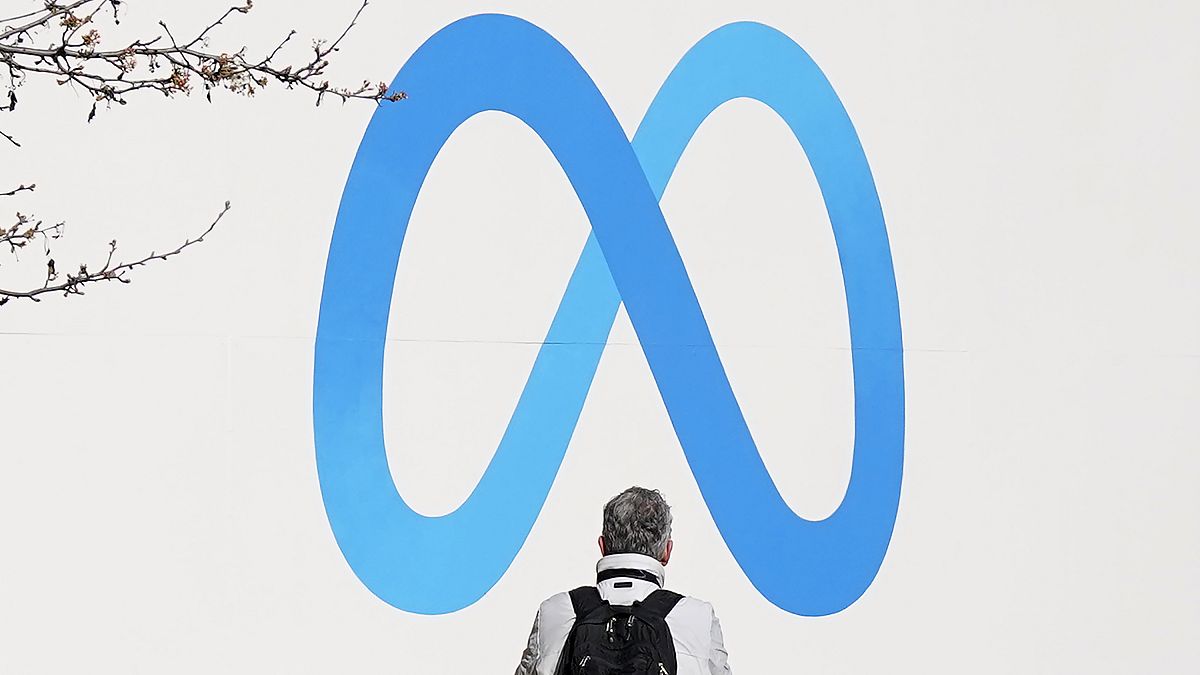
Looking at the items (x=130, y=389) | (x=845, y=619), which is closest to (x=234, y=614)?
(x=130, y=389)

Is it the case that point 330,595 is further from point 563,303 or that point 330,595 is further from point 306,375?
point 563,303

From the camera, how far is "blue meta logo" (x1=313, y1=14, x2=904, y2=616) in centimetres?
370

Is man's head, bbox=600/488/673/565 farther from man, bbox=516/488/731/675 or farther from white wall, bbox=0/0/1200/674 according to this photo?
white wall, bbox=0/0/1200/674

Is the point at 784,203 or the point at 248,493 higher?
the point at 784,203

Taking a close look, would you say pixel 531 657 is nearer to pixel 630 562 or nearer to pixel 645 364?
pixel 630 562

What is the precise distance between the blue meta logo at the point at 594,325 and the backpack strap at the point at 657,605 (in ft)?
3.96

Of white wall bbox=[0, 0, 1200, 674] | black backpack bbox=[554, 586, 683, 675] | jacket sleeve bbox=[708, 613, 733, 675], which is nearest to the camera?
black backpack bbox=[554, 586, 683, 675]

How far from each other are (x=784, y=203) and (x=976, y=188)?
0.77m

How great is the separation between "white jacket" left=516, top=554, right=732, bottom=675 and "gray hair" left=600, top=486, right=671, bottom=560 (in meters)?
0.03

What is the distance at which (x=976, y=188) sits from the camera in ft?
15.9

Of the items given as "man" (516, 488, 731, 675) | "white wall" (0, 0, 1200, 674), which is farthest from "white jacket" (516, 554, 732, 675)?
"white wall" (0, 0, 1200, 674)

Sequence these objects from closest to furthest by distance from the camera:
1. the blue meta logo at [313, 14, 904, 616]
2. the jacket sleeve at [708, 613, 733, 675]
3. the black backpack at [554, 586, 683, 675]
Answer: the black backpack at [554, 586, 683, 675], the jacket sleeve at [708, 613, 733, 675], the blue meta logo at [313, 14, 904, 616]

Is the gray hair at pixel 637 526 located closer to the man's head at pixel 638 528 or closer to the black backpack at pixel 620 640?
the man's head at pixel 638 528

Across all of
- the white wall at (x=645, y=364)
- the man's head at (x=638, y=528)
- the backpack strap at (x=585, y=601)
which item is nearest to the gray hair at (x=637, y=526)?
the man's head at (x=638, y=528)
